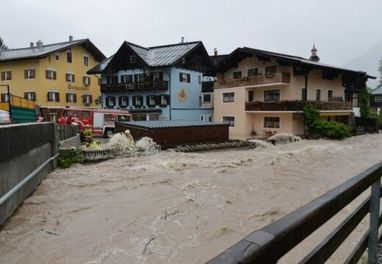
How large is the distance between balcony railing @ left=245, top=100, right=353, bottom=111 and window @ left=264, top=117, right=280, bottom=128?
1.54 m

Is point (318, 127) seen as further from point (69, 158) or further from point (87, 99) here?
point (87, 99)

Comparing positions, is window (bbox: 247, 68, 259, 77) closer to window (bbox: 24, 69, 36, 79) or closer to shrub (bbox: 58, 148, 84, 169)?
shrub (bbox: 58, 148, 84, 169)

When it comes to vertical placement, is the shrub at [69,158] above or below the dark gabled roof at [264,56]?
below

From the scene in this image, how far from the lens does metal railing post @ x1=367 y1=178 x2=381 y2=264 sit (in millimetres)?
2721

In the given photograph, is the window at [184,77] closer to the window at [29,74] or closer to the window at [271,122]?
the window at [271,122]

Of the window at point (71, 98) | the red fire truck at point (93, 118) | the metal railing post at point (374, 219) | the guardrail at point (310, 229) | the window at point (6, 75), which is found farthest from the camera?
the window at point (6, 75)

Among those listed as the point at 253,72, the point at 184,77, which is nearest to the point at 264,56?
the point at 253,72

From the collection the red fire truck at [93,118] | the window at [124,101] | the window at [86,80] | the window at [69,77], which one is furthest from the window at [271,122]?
the window at [69,77]

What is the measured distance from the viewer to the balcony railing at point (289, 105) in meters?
30.2

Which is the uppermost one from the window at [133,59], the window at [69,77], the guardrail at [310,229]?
the window at [133,59]

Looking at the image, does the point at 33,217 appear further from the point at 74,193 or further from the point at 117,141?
the point at 117,141

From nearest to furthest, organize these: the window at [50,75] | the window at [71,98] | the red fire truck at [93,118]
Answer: the red fire truck at [93,118]
the window at [50,75]
the window at [71,98]

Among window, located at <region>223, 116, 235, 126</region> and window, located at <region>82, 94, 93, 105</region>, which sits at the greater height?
window, located at <region>82, 94, 93, 105</region>

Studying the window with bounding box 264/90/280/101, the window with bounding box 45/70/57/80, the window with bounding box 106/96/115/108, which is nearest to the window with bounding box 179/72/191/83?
the window with bounding box 106/96/115/108
